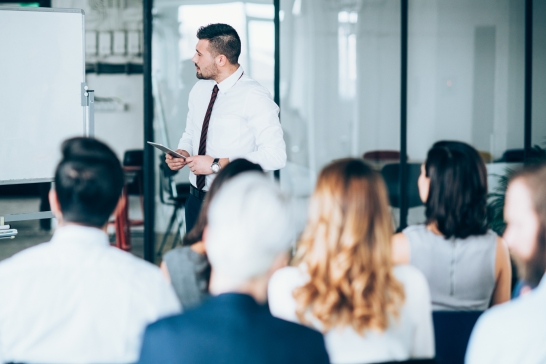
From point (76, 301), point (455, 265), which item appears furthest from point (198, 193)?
point (76, 301)

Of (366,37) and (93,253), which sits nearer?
(93,253)

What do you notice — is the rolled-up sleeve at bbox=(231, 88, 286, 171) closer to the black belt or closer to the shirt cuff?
the black belt

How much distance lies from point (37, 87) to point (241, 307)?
10.9ft

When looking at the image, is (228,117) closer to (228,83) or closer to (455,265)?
(228,83)

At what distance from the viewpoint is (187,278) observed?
6.59ft

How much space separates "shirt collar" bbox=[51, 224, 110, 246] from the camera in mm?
1628

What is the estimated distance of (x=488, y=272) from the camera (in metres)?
2.29

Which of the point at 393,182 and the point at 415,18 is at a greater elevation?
the point at 415,18

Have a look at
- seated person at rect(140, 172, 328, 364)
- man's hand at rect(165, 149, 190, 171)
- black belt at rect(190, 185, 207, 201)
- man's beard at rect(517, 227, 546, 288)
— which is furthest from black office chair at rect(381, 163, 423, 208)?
seated person at rect(140, 172, 328, 364)

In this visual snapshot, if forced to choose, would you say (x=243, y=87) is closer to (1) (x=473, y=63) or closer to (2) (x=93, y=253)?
(2) (x=93, y=253)

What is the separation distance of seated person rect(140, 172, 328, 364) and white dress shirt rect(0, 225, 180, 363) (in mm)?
354

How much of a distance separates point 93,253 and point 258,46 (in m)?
4.08

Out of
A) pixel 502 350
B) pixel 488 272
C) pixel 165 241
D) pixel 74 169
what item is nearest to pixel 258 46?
pixel 165 241

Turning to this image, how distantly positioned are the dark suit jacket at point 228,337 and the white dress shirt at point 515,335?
0.43 m
